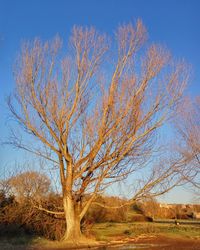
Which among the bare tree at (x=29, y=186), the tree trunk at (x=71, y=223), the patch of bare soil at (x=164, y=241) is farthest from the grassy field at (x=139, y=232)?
the bare tree at (x=29, y=186)

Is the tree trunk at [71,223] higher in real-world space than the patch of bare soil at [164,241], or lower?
higher

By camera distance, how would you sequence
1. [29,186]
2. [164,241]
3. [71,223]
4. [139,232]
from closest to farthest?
[71,223] → [164,241] → [29,186] → [139,232]

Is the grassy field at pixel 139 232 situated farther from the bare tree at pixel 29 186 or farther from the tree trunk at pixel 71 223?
the bare tree at pixel 29 186

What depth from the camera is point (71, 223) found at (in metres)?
15.0

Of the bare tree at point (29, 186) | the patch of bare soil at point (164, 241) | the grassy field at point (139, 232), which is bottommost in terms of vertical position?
the patch of bare soil at point (164, 241)

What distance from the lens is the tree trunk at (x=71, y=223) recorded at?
14804mm

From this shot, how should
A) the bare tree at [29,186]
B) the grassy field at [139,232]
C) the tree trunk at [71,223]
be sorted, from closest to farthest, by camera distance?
the tree trunk at [71,223] → the bare tree at [29,186] → the grassy field at [139,232]

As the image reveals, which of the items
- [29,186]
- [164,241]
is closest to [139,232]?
[164,241]

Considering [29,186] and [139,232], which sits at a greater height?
[29,186]

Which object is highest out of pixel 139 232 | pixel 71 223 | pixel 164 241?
pixel 71 223

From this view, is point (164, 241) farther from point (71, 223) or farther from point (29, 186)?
point (29, 186)

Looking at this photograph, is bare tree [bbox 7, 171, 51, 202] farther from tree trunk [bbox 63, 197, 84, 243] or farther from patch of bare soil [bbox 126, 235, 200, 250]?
patch of bare soil [bbox 126, 235, 200, 250]

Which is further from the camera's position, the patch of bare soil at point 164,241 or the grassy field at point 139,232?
the grassy field at point 139,232

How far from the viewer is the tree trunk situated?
1480 cm
